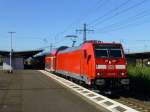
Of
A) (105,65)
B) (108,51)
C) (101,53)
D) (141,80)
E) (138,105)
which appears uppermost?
(108,51)

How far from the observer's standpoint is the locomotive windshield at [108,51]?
82.4 feet

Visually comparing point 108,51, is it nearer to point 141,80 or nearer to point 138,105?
point 138,105

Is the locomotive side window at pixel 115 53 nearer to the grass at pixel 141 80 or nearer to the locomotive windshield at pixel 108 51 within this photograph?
the locomotive windshield at pixel 108 51

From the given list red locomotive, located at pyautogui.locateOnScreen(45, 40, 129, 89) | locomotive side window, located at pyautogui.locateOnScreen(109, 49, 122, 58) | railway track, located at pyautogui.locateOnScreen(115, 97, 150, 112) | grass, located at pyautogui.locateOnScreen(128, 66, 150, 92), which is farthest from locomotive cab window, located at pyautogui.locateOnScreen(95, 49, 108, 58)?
grass, located at pyautogui.locateOnScreen(128, 66, 150, 92)

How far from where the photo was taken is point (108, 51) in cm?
2528

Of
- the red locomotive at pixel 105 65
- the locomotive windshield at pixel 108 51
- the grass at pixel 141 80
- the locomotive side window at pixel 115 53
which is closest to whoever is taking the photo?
the red locomotive at pixel 105 65

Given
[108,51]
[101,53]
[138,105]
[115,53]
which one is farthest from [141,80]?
[138,105]

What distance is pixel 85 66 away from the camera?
87.4ft

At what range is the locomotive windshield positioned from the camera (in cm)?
2511

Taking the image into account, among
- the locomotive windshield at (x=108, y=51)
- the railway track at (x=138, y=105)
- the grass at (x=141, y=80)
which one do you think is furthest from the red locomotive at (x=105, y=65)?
the grass at (x=141, y=80)

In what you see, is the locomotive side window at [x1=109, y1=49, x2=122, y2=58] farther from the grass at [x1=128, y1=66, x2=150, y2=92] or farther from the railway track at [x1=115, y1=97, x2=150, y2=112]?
the grass at [x1=128, y1=66, x2=150, y2=92]

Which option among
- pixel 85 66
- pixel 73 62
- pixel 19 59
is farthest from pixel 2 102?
pixel 19 59

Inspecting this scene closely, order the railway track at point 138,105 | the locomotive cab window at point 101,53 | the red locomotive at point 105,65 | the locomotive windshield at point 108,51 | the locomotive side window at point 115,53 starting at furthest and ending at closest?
1. the locomotive side window at point 115,53
2. the locomotive windshield at point 108,51
3. the locomotive cab window at point 101,53
4. the red locomotive at point 105,65
5. the railway track at point 138,105

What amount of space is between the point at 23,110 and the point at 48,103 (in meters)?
2.51
